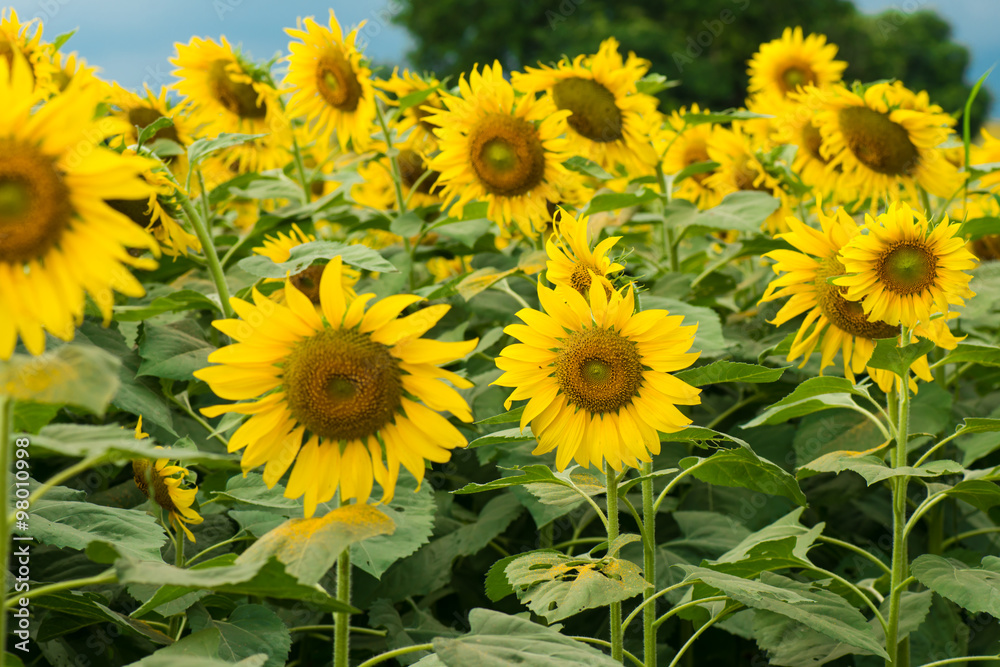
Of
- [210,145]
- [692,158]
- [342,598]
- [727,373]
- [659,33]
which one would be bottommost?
[342,598]

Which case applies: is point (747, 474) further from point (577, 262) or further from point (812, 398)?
point (577, 262)

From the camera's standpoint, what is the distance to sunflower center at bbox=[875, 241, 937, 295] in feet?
6.00

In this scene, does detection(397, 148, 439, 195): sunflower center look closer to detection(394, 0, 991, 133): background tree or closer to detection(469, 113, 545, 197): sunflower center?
detection(469, 113, 545, 197): sunflower center

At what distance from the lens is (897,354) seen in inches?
68.2

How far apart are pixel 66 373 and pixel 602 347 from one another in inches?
35.3

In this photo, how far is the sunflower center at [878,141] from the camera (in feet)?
9.07

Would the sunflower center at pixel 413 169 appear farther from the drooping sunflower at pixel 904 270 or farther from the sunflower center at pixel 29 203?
the sunflower center at pixel 29 203

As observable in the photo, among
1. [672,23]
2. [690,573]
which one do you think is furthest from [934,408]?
[672,23]

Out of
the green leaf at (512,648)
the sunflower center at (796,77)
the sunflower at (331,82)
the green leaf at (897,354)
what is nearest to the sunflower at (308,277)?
the sunflower at (331,82)

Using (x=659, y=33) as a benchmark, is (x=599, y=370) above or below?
below

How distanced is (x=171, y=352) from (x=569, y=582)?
3.56ft

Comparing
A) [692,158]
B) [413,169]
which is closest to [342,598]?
[413,169]

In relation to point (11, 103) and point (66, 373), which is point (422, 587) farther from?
point (11, 103)

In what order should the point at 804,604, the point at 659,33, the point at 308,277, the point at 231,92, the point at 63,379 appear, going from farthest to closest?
the point at 659,33 < the point at 231,92 < the point at 308,277 < the point at 804,604 < the point at 63,379
